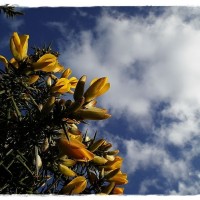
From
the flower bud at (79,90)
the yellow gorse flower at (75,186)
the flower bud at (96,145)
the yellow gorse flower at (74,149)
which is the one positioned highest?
the flower bud at (79,90)

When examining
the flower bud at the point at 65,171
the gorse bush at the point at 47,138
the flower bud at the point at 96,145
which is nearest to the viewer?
the gorse bush at the point at 47,138

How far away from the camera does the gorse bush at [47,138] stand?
0.94 metres

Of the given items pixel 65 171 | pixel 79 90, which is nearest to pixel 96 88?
pixel 79 90

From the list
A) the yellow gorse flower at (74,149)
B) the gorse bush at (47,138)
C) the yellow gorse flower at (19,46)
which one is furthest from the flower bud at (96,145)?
the yellow gorse flower at (19,46)

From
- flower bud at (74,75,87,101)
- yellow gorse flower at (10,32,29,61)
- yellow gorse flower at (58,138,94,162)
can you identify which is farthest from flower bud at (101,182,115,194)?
yellow gorse flower at (10,32,29,61)

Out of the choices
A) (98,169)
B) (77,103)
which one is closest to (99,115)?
(77,103)

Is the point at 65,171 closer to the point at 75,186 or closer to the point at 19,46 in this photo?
the point at 75,186

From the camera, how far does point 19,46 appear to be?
122cm

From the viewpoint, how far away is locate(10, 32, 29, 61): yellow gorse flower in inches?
47.4

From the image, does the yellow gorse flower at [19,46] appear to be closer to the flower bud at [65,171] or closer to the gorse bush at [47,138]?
the gorse bush at [47,138]

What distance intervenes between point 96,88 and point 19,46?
0.36m

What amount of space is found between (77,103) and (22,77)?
0.29 metres

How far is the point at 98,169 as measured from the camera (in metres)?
1.26
